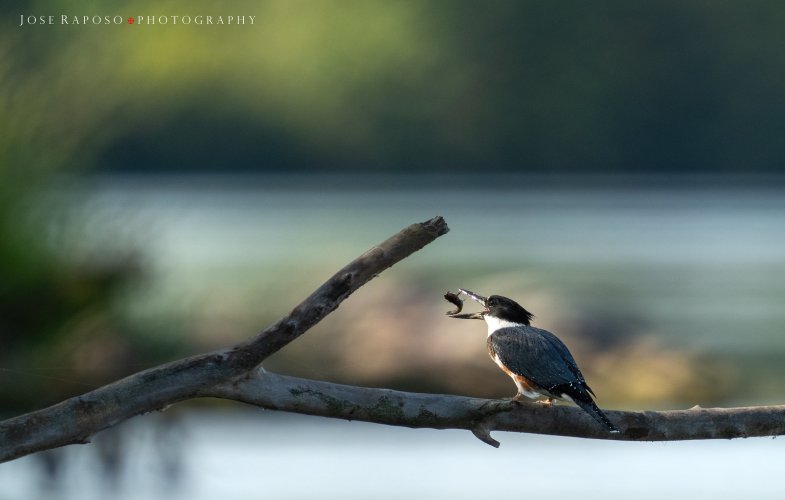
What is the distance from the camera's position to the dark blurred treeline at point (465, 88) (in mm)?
33312

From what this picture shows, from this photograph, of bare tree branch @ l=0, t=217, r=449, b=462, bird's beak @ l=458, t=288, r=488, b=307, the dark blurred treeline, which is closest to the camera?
bare tree branch @ l=0, t=217, r=449, b=462

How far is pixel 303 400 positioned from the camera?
2.53 metres

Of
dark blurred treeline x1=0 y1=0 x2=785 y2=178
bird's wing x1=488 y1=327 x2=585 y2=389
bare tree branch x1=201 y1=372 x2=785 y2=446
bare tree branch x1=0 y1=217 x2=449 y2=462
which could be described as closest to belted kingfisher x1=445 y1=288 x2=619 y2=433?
bird's wing x1=488 y1=327 x2=585 y2=389

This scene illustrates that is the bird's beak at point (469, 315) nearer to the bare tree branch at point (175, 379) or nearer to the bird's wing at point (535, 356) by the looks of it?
the bird's wing at point (535, 356)

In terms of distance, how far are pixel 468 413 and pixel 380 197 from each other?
109 feet

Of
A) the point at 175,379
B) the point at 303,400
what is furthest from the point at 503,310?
the point at 175,379

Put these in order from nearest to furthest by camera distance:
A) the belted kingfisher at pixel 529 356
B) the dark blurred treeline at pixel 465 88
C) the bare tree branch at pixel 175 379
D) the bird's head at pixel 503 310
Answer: the bare tree branch at pixel 175 379
the belted kingfisher at pixel 529 356
the bird's head at pixel 503 310
the dark blurred treeline at pixel 465 88

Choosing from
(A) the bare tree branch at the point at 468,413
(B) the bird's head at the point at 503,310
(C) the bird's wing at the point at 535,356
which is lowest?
(A) the bare tree branch at the point at 468,413

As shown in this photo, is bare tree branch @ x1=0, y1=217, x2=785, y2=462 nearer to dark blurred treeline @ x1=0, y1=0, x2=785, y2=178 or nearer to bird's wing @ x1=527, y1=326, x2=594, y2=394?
bird's wing @ x1=527, y1=326, x2=594, y2=394

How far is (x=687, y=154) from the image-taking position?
33406 millimetres

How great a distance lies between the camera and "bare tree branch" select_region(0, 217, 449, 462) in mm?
2467

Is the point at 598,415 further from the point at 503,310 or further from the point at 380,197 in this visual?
the point at 380,197

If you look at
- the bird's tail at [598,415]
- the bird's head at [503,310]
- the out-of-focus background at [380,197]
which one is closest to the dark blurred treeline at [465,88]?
the out-of-focus background at [380,197]

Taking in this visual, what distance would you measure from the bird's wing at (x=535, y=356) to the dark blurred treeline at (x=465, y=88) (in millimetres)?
28060
